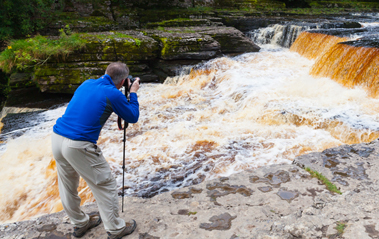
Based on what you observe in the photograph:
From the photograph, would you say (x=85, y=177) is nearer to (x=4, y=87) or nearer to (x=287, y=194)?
(x=287, y=194)

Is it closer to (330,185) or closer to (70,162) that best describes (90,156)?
(70,162)

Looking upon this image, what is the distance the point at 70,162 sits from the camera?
245 cm

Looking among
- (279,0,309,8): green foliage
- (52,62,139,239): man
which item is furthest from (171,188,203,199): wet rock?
(279,0,309,8): green foliage

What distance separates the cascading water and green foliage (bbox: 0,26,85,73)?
191 centimetres

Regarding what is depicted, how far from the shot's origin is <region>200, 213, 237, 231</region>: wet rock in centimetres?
266

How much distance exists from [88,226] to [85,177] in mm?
701

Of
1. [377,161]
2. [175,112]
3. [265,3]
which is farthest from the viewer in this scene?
[265,3]

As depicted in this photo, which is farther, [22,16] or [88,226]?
[22,16]

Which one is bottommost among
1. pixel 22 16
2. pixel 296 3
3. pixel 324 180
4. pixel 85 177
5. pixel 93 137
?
pixel 324 180

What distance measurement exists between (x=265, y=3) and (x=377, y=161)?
17.9 m

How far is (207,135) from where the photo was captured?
5.61 m

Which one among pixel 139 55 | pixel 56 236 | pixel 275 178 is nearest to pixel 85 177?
pixel 56 236

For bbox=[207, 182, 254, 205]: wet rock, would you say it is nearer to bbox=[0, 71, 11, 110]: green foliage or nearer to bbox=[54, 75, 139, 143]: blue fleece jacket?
bbox=[54, 75, 139, 143]: blue fleece jacket

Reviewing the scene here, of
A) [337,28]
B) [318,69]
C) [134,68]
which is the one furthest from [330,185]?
[337,28]
